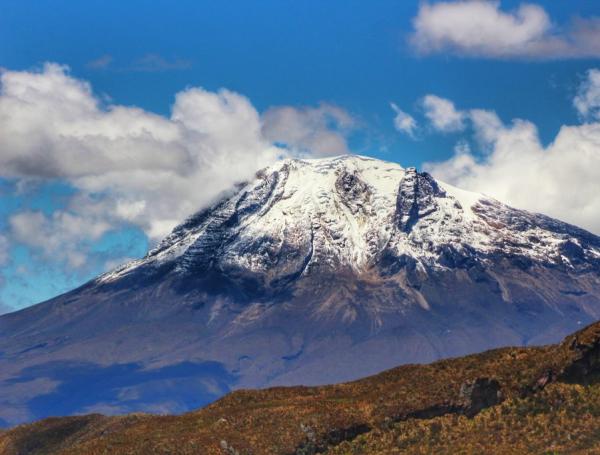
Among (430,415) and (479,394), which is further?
(430,415)

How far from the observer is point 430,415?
88750 mm

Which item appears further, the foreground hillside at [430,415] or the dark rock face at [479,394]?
the dark rock face at [479,394]

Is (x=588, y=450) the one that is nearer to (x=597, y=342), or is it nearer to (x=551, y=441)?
(x=551, y=441)

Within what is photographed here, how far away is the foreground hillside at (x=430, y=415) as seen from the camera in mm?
80250

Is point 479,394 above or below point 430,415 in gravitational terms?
above

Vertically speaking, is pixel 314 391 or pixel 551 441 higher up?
pixel 314 391

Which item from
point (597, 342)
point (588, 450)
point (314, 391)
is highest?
point (314, 391)

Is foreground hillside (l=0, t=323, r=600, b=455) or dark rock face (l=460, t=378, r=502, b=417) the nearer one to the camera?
foreground hillside (l=0, t=323, r=600, b=455)

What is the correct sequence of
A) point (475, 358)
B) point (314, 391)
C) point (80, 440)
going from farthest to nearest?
point (80, 440)
point (314, 391)
point (475, 358)

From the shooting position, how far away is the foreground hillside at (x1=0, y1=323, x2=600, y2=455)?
8025 cm

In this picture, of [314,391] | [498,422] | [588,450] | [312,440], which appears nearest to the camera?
[588,450]

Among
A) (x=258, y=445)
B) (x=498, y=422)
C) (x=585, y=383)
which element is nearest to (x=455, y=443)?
(x=498, y=422)

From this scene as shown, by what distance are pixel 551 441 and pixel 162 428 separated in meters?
39.8

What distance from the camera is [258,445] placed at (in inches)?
3553
